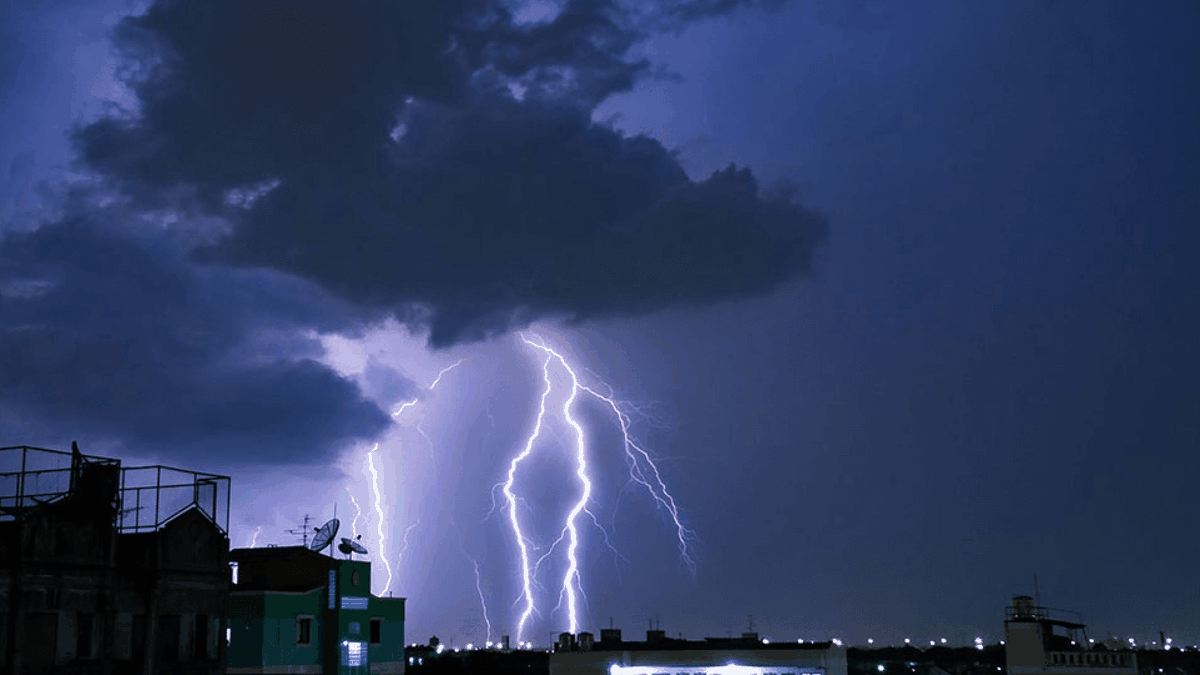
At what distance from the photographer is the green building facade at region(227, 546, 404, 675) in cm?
3641

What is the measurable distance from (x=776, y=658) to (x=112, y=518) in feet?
92.7

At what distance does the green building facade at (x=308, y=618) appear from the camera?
36.4 m

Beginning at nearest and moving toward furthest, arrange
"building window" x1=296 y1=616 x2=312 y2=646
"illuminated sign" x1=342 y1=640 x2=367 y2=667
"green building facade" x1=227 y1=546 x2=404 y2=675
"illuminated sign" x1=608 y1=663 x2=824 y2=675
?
"green building facade" x1=227 y1=546 x2=404 y2=675 < "building window" x1=296 y1=616 x2=312 y2=646 < "illuminated sign" x1=342 y1=640 x2=367 y2=667 < "illuminated sign" x1=608 y1=663 x2=824 y2=675

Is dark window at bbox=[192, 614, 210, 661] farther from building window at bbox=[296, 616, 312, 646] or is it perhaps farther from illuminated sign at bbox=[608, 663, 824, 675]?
illuminated sign at bbox=[608, 663, 824, 675]

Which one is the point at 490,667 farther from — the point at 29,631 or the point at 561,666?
the point at 29,631

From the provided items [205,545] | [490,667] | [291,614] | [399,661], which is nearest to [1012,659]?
[399,661]

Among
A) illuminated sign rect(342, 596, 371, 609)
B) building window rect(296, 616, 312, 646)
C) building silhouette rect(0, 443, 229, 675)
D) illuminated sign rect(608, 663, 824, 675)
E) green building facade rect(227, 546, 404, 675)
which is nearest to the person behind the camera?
building silhouette rect(0, 443, 229, 675)

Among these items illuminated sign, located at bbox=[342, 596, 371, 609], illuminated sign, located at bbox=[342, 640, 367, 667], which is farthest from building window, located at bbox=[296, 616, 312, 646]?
illuminated sign, located at bbox=[342, 596, 371, 609]

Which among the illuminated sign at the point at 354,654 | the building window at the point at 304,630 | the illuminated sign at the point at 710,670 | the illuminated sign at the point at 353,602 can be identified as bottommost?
the illuminated sign at the point at 710,670

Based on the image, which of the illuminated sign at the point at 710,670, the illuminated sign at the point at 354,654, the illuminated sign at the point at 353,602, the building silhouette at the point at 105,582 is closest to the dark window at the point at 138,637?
the building silhouette at the point at 105,582

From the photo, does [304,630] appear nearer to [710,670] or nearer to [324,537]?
[324,537]

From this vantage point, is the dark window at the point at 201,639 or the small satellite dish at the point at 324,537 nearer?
the dark window at the point at 201,639

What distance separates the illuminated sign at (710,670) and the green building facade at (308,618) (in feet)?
31.3

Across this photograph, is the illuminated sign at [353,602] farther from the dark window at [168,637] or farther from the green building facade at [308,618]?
the dark window at [168,637]
